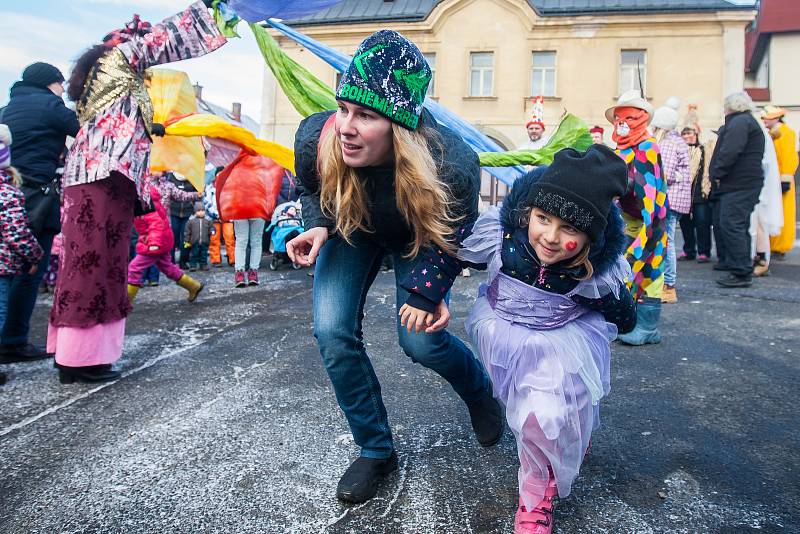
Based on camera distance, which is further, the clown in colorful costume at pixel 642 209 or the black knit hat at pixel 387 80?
the clown in colorful costume at pixel 642 209

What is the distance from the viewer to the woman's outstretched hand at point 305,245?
2061mm

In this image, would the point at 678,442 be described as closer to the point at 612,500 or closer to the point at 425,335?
the point at 612,500

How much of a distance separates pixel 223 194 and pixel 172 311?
1.40 metres

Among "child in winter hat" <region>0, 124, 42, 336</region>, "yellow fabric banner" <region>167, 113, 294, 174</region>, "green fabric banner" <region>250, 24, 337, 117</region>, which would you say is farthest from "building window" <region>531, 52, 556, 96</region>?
"child in winter hat" <region>0, 124, 42, 336</region>

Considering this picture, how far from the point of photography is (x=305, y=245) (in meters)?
2.11

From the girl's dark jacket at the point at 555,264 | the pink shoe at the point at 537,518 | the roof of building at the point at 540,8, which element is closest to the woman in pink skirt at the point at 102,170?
the girl's dark jacket at the point at 555,264

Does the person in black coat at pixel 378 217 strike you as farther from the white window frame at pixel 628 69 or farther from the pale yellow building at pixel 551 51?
the white window frame at pixel 628 69

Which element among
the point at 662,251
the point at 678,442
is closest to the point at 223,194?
the point at 662,251

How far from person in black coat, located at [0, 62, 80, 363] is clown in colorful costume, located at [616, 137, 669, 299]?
3.80 m

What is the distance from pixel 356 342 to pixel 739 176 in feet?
20.2

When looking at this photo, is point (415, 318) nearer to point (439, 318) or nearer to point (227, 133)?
point (439, 318)

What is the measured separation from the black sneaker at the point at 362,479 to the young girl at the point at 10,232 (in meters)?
2.78

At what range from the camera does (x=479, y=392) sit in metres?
2.46

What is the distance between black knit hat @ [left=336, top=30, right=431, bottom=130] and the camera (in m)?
1.94
